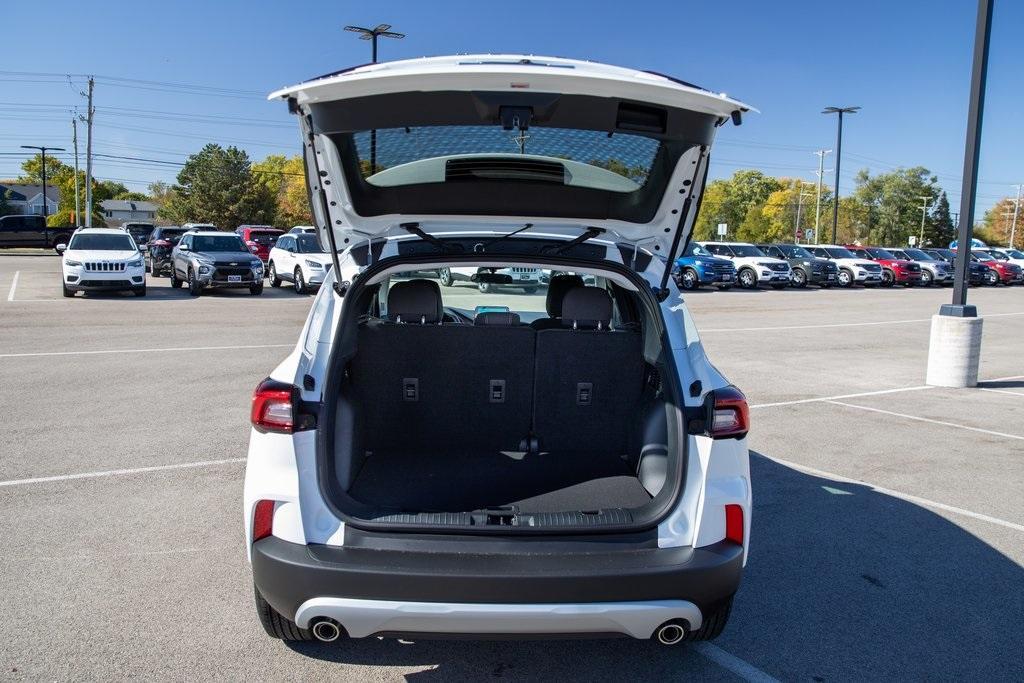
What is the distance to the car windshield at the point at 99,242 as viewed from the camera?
772 inches

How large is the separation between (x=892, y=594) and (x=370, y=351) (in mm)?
2792

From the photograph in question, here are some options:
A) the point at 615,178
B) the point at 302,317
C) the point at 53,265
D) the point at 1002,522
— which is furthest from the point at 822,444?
the point at 53,265

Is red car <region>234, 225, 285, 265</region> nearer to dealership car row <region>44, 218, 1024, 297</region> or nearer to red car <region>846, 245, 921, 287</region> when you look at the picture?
dealership car row <region>44, 218, 1024, 297</region>

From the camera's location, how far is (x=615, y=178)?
339 centimetres

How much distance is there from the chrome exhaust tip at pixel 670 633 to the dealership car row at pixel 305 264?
2.16 m

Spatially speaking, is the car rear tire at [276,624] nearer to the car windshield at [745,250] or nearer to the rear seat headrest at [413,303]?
the rear seat headrest at [413,303]

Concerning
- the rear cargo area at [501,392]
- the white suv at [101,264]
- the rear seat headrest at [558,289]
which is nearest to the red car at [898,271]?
the white suv at [101,264]

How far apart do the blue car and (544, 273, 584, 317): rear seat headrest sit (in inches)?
978

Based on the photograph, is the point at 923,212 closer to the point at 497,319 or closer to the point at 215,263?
the point at 215,263

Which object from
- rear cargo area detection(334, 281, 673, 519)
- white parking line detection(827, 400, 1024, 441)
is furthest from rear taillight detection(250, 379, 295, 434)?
white parking line detection(827, 400, 1024, 441)

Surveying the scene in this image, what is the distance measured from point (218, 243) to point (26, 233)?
25.4 m

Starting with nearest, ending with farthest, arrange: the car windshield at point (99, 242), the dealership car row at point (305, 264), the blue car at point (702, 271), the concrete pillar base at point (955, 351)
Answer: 1. the concrete pillar base at point (955, 351)
2. the dealership car row at point (305, 264)
3. the car windshield at point (99, 242)
4. the blue car at point (702, 271)

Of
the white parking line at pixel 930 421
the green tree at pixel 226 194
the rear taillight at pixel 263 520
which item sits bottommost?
the white parking line at pixel 930 421

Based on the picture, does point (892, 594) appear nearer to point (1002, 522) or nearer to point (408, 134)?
point (1002, 522)
